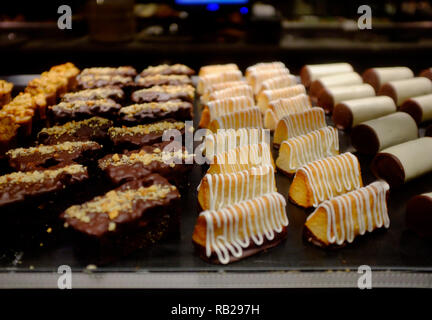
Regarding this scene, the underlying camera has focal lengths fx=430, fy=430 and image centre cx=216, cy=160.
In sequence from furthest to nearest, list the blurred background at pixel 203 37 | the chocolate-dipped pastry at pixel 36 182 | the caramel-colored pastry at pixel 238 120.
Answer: the blurred background at pixel 203 37 → the caramel-colored pastry at pixel 238 120 → the chocolate-dipped pastry at pixel 36 182

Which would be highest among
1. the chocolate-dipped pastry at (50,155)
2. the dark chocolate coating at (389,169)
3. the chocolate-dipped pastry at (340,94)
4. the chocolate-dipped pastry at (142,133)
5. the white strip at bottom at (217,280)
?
the chocolate-dipped pastry at (340,94)

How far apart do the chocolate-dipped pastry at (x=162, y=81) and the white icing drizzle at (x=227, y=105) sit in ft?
2.41

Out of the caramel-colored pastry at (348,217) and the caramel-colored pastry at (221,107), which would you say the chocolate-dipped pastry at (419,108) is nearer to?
the caramel-colored pastry at (221,107)

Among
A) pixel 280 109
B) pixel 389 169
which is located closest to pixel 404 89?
pixel 280 109

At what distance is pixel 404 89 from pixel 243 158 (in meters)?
2.21

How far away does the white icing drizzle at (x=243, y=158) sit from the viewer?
2.83 meters

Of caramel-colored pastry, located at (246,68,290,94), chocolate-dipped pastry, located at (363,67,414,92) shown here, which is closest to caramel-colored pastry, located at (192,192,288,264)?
caramel-colored pastry, located at (246,68,290,94)

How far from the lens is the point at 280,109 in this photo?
12.2 ft

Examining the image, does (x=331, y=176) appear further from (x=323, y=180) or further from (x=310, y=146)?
(x=310, y=146)

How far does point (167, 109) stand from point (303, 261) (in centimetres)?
184

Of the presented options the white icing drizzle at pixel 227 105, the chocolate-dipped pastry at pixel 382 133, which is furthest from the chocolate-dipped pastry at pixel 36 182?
the chocolate-dipped pastry at pixel 382 133

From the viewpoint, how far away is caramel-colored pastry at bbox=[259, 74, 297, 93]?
4.27 metres

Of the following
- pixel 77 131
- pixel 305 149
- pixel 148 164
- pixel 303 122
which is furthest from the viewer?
pixel 303 122

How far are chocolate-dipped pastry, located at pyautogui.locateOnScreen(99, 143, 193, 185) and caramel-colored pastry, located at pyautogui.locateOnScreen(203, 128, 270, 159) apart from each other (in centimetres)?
34
